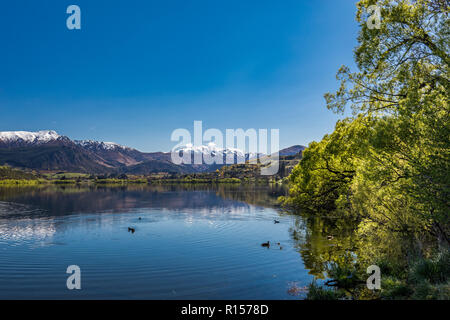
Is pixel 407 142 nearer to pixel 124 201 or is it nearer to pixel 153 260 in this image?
pixel 153 260

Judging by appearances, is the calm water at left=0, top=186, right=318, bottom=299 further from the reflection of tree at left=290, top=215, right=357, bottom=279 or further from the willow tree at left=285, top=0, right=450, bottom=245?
the willow tree at left=285, top=0, right=450, bottom=245

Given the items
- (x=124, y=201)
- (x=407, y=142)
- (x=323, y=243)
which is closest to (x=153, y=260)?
(x=323, y=243)

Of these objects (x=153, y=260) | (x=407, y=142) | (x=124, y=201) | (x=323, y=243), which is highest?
(x=407, y=142)

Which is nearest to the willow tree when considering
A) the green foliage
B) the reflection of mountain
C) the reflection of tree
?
the green foliage

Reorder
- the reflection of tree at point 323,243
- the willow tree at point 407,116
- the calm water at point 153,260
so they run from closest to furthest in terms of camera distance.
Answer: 1. the willow tree at point 407,116
2. the calm water at point 153,260
3. the reflection of tree at point 323,243

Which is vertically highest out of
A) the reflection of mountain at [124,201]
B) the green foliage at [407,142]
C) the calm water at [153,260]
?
the green foliage at [407,142]

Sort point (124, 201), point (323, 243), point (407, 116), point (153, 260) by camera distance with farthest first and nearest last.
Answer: point (124, 201) → point (323, 243) → point (153, 260) → point (407, 116)

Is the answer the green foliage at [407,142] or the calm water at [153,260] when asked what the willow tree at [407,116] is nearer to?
the green foliage at [407,142]

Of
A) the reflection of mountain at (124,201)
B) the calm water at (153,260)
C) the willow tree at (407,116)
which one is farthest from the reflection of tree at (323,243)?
the reflection of mountain at (124,201)

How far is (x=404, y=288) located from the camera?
15812mm

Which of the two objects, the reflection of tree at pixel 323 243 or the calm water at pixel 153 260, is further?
the reflection of tree at pixel 323 243

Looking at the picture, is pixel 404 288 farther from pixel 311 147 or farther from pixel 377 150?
pixel 311 147

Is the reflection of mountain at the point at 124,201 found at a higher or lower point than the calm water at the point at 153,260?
lower
